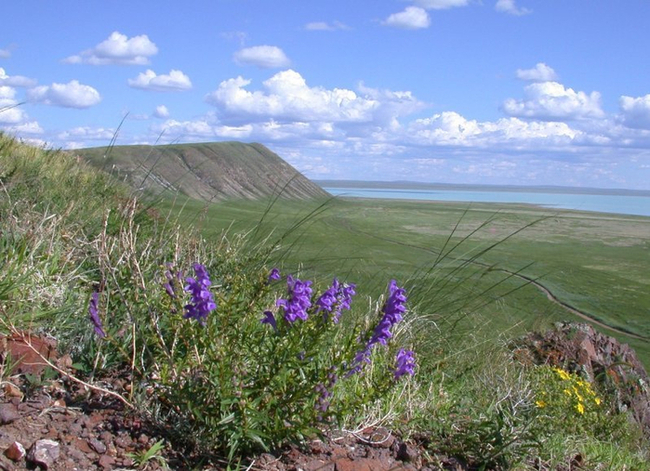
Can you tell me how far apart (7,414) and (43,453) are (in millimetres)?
336

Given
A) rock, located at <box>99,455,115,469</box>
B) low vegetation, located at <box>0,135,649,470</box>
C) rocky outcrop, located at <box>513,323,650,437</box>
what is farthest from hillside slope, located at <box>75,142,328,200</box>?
rock, located at <box>99,455,115,469</box>

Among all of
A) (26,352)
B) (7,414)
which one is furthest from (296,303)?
(26,352)

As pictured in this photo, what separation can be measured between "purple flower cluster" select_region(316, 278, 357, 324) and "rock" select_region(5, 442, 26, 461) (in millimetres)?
1432

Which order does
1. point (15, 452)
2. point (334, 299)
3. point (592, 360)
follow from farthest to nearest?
point (592, 360) → point (334, 299) → point (15, 452)

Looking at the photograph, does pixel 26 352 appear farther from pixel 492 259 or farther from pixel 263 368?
pixel 492 259

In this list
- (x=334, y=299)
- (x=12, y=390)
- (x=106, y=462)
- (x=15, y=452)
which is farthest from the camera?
(x=334, y=299)

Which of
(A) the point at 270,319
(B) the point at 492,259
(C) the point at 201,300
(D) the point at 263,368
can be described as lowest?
(B) the point at 492,259

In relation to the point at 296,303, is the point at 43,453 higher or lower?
lower

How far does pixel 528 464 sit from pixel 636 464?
120 centimetres

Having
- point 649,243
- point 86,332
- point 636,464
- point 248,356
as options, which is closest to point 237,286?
point 248,356

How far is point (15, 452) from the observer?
295cm

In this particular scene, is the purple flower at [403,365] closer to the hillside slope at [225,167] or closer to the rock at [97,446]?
the rock at [97,446]

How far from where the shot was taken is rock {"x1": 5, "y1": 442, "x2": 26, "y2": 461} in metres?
2.95

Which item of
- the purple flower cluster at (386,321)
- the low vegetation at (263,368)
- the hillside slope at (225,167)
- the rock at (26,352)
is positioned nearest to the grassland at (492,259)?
the hillside slope at (225,167)
